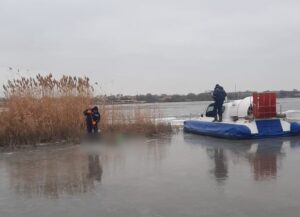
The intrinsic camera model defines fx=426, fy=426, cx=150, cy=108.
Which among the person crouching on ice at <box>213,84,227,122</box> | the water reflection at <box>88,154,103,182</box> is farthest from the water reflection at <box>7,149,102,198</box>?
the person crouching on ice at <box>213,84,227,122</box>

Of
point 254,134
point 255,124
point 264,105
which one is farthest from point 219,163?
point 264,105

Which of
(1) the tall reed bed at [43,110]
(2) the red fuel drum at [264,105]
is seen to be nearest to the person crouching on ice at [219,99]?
(2) the red fuel drum at [264,105]

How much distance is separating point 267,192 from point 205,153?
5424 millimetres

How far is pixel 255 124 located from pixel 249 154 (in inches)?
164

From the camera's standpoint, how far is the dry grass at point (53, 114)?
1577 centimetres

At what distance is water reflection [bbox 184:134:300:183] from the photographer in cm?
973

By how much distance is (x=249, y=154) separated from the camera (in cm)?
1255

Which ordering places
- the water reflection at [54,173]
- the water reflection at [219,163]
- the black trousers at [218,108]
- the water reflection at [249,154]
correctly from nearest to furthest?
the water reflection at [54,173] → the water reflection at [219,163] → the water reflection at [249,154] → the black trousers at [218,108]

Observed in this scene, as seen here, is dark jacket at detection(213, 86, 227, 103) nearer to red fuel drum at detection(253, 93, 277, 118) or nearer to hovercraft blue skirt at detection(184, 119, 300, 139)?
hovercraft blue skirt at detection(184, 119, 300, 139)

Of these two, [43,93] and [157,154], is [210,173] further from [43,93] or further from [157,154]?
[43,93]

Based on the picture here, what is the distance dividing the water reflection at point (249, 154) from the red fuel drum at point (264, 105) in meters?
1.42

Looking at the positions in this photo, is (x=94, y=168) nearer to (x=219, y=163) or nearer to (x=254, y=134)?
(x=219, y=163)

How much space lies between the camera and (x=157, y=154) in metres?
13.3

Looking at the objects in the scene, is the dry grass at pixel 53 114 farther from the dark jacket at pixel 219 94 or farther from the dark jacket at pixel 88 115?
the dark jacket at pixel 219 94
